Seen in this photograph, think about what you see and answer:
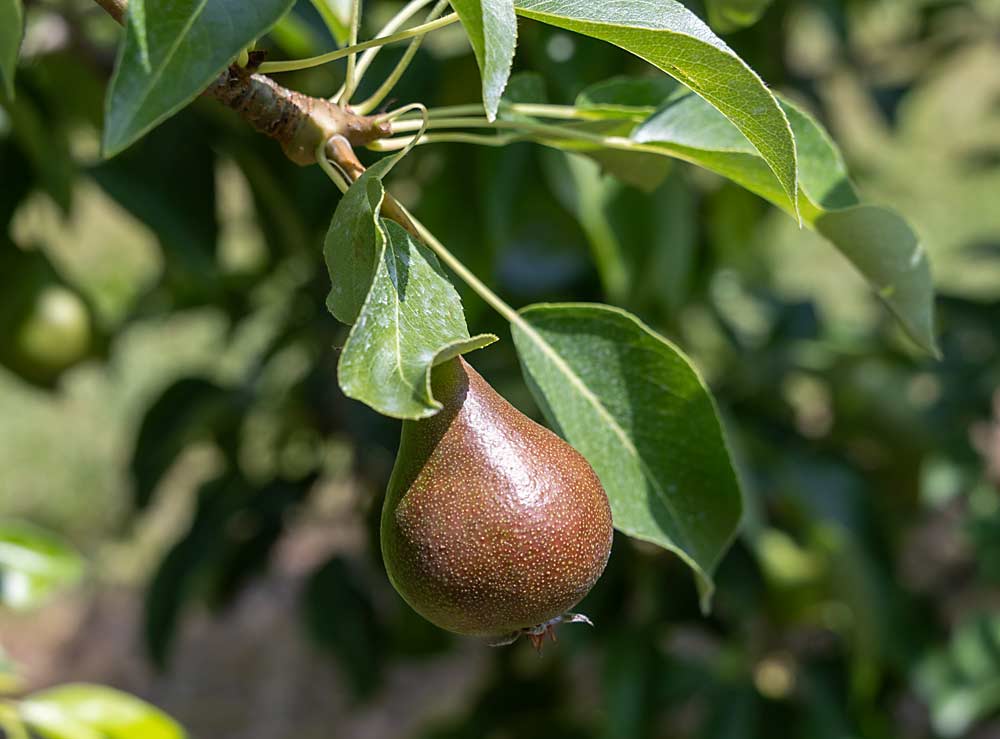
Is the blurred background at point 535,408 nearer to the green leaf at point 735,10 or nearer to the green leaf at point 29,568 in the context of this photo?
the green leaf at point 29,568

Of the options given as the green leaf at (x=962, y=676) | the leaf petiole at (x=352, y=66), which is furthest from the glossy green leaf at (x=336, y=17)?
the green leaf at (x=962, y=676)

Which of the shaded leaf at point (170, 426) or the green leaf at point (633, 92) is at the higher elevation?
the green leaf at point (633, 92)

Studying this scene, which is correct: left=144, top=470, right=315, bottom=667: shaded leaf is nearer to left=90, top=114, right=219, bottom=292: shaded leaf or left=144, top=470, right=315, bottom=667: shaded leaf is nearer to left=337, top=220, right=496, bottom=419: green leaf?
left=90, top=114, right=219, bottom=292: shaded leaf

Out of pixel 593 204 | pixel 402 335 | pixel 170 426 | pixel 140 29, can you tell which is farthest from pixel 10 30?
pixel 170 426

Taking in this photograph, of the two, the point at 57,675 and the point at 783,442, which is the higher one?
the point at 783,442

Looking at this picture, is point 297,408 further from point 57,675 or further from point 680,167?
point 57,675

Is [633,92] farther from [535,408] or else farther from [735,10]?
[535,408]

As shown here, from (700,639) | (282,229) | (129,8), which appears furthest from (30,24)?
→ (700,639)
